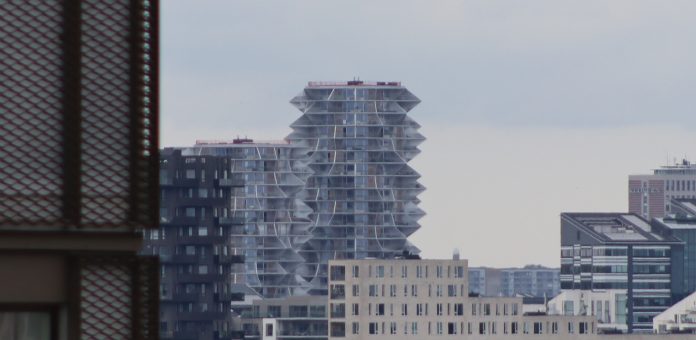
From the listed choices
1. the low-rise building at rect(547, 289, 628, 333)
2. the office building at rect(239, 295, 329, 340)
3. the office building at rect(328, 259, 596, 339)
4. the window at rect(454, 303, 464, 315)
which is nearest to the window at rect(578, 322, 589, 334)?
the office building at rect(328, 259, 596, 339)

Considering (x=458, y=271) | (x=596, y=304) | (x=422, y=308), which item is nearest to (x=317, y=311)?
(x=596, y=304)

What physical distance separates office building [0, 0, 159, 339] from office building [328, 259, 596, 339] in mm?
133267

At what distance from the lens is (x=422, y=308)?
143875 mm

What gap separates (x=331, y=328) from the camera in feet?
482

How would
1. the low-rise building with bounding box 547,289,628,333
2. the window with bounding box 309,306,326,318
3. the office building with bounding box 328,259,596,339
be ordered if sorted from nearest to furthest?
1. the office building with bounding box 328,259,596,339
2. the window with bounding box 309,306,326,318
3. the low-rise building with bounding box 547,289,628,333

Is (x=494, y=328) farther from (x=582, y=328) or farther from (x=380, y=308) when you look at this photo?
(x=380, y=308)

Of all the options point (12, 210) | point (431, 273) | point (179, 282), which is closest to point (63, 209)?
point (12, 210)

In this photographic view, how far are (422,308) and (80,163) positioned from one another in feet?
442

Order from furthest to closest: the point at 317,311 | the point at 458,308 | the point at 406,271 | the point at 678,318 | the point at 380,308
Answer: the point at 678,318 → the point at 317,311 → the point at 406,271 → the point at 458,308 → the point at 380,308

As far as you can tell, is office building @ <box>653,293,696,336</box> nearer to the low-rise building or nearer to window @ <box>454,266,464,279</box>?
the low-rise building

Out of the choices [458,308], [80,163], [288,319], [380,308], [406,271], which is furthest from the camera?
[288,319]

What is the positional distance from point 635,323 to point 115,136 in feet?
617

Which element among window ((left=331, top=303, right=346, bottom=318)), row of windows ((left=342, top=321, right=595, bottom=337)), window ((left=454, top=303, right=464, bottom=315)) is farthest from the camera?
window ((left=331, top=303, right=346, bottom=318))

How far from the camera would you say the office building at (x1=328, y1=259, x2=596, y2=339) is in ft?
471
